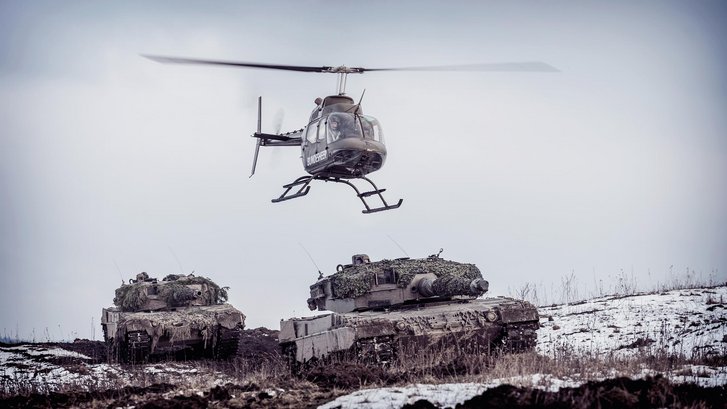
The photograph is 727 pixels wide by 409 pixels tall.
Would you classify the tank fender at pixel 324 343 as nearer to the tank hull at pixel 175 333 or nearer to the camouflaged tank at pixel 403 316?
the camouflaged tank at pixel 403 316

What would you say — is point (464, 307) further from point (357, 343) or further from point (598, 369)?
point (598, 369)

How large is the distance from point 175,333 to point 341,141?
19.1 feet

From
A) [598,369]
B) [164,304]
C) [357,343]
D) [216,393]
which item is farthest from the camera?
[164,304]

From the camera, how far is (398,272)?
15492 mm

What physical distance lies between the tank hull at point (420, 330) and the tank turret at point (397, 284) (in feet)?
0.93

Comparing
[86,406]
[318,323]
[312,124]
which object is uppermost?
[312,124]

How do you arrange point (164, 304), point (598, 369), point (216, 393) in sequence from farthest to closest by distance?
point (164, 304) < point (598, 369) < point (216, 393)

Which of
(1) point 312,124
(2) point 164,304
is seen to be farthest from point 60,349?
(1) point 312,124

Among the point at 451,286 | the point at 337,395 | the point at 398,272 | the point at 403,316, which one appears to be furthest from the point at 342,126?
the point at 337,395

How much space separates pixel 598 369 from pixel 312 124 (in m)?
8.67

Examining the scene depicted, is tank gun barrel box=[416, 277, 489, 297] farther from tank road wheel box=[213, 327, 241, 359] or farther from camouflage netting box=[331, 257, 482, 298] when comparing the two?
tank road wheel box=[213, 327, 241, 359]

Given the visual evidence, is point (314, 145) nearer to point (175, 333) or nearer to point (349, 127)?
point (349, 127)

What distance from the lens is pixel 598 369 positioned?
1090 centimetres

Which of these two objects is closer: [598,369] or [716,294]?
[598,369]
